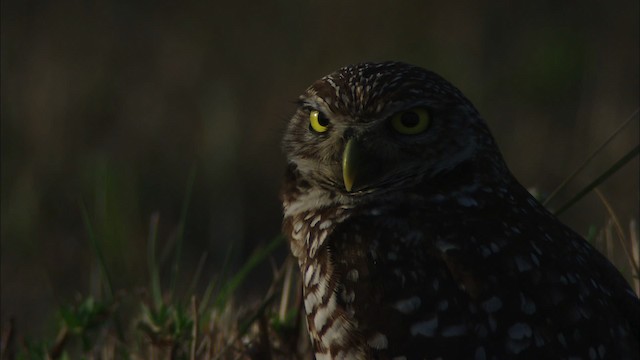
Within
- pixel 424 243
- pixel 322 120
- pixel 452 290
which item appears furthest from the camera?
pixel 322 120

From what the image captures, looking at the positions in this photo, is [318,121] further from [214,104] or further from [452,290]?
[214,104]

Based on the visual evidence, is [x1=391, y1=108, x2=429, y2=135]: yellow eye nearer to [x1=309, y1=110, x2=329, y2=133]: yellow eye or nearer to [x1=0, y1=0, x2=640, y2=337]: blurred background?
[x1=309, y1=110, x2=329, y2=133]: yellow eye

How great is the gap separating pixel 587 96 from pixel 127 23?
3202 millimetres

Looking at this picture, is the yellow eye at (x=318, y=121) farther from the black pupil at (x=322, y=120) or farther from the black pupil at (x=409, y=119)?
the black pupil at (x=409, y=119)

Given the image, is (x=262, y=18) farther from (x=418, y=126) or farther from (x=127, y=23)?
(x=418, y=126)

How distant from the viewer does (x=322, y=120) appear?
155 inches

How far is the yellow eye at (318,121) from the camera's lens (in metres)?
3.92

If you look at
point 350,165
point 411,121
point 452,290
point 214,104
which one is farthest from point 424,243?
point 214,104

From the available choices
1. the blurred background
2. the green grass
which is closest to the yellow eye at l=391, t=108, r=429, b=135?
the green grass

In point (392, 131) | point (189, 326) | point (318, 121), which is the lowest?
point (189, 326)

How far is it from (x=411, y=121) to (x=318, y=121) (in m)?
0.28

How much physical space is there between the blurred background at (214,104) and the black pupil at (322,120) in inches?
84.7

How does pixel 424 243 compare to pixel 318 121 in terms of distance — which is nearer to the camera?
pixel 424 243

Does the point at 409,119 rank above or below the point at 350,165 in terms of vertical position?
above
